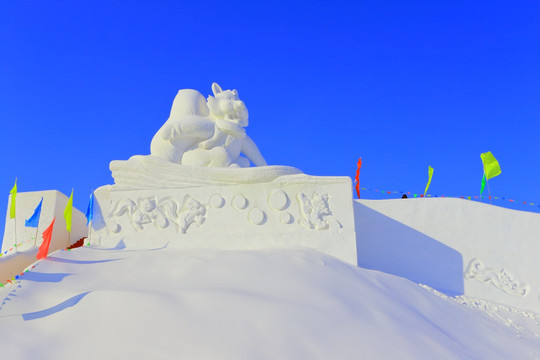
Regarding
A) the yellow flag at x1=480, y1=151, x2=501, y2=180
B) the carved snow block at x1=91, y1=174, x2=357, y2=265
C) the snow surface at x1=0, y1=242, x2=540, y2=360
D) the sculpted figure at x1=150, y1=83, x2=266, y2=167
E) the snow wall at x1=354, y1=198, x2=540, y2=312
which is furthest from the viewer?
the yellow flag at x1=480, y1=151, x2=501, y2=180

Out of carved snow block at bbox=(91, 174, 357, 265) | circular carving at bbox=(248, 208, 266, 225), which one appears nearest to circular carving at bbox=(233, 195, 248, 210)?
carved snow block at bbox=(91, 174, 357, 265)

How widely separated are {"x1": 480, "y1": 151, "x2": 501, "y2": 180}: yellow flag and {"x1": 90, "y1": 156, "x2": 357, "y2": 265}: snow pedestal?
3194 mm

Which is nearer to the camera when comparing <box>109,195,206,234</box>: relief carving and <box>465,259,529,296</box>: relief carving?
<box>109,195,206,234</box>: relief carving

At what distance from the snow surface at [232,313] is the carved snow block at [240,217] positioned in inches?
18.8

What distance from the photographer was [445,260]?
5.98 metres

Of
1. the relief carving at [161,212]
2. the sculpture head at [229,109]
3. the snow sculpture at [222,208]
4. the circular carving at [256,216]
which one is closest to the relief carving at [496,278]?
the snow sculpture at [222,208]

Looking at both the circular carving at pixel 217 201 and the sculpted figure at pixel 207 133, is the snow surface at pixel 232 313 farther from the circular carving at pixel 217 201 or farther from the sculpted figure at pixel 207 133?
the sculpted figure at pixel 207 133

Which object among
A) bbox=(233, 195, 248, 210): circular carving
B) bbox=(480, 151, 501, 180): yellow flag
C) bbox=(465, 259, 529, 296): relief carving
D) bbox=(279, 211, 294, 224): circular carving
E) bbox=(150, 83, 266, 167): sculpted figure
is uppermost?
bbox=(150, 83, 266, 167): sculpted figure

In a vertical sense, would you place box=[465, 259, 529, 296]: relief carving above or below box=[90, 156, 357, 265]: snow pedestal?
below

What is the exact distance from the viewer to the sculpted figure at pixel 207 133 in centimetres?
621

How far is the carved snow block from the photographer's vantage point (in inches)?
211

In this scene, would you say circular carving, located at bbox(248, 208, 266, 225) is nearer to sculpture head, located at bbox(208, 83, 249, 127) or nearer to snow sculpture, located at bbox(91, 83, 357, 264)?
snow sculpture, located at bbox(91, 83, 357, 264)

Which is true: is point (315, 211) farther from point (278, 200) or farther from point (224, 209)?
point (224, 209)

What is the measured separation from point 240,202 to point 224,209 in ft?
0.71
